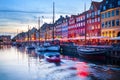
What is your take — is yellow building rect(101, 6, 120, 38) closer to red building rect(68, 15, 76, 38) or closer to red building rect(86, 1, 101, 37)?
red building rect(86, 1, 101, 37)

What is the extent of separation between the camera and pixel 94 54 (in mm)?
55531

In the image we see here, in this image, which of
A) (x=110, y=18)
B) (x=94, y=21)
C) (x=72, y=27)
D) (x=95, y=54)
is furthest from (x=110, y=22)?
(x=72, y=27)

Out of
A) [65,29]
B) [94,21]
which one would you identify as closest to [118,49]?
[94,21]

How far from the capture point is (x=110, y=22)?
84250 mm

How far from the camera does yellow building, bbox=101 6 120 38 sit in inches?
3142

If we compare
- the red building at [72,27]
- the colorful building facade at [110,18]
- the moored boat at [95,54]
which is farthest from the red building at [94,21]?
the moored boat at [95,54]

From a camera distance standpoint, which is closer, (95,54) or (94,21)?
(95,54)

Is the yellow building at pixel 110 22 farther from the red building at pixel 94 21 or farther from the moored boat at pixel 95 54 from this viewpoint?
the moored boat at pixel 95 54

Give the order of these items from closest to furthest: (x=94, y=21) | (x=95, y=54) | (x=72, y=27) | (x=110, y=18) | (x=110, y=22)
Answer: (x=95, y=54) → (x=110, y=18) → (x=110, y=22) → (x=94, y=21) → (x=72, y=27)

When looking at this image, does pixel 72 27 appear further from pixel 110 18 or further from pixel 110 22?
pixel 110 18

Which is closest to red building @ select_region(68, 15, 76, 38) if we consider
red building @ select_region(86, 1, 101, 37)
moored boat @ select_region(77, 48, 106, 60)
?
red building @ select_region(86, 1, 101, 37)

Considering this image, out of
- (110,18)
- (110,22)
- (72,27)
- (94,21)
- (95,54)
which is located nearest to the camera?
(95,54)

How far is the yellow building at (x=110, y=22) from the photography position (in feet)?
262

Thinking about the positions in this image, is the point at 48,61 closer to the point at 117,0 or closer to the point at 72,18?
the point at 117,0
